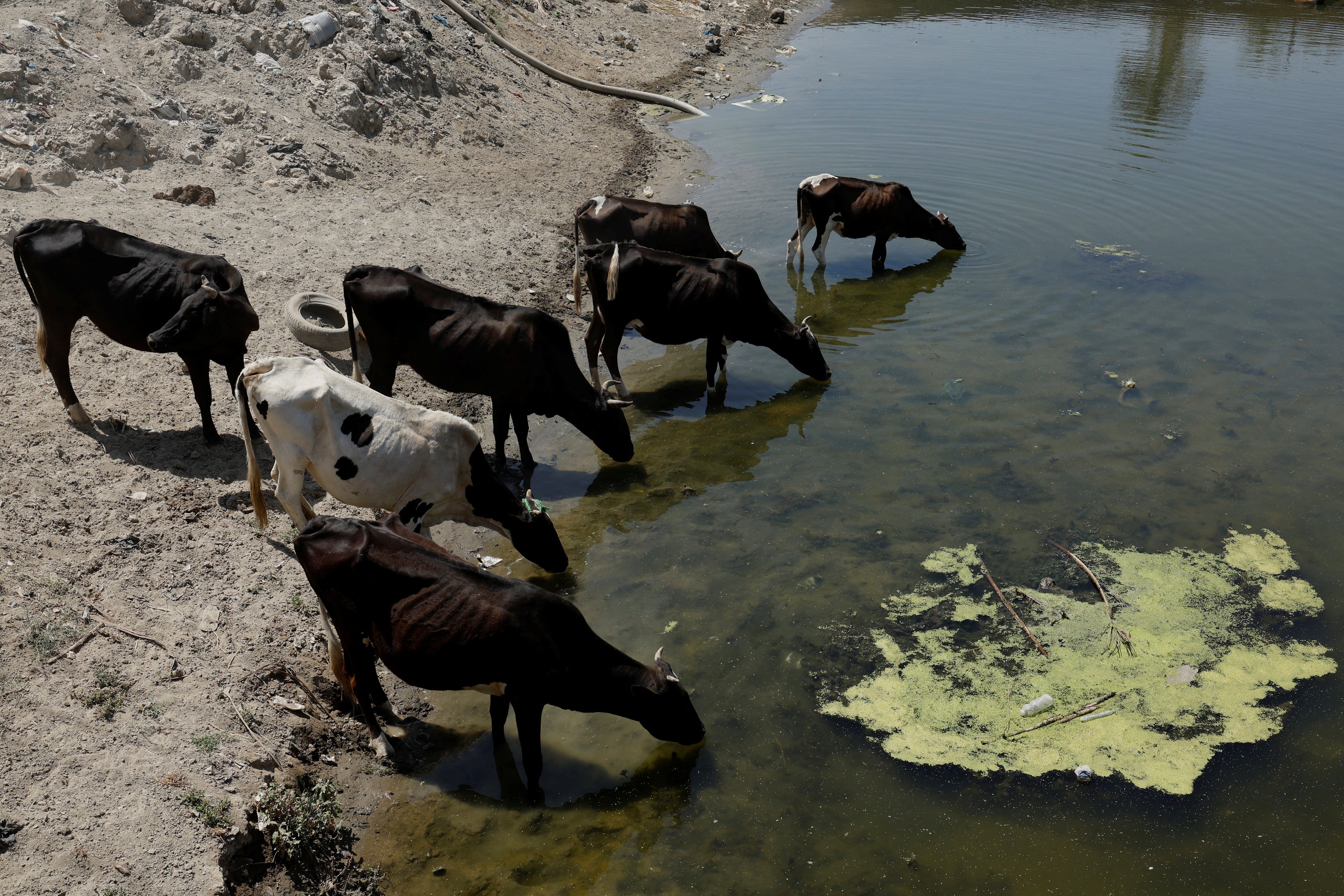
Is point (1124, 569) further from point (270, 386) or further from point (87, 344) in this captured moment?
point (87, 344)

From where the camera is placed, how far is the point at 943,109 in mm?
22047

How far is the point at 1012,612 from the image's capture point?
7301mm

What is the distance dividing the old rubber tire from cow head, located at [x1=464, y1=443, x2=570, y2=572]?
3077 millimetres

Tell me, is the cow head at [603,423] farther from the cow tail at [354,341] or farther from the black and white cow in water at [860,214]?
the black and white cow in water at [860,214]

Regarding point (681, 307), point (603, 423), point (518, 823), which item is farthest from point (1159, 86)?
point (518, 823)

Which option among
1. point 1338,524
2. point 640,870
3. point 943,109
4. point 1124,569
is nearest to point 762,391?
point 1124,569

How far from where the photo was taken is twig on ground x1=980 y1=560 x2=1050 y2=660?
22.9ft

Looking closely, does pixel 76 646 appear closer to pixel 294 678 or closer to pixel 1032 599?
pixel 294 678

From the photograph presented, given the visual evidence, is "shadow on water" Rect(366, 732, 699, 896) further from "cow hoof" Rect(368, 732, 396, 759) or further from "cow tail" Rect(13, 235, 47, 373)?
"cow tail" Rect(13, 235, 47, 373)

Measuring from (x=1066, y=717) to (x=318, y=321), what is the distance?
8.33m

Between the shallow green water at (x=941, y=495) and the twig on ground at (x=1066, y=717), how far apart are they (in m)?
0.42

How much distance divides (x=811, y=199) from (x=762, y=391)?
422 centimetres

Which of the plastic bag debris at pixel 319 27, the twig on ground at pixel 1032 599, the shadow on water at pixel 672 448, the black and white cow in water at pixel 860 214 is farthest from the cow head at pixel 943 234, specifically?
the plastic bag debris at pixel 319 27

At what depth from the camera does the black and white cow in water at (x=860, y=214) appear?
14.1 meters
